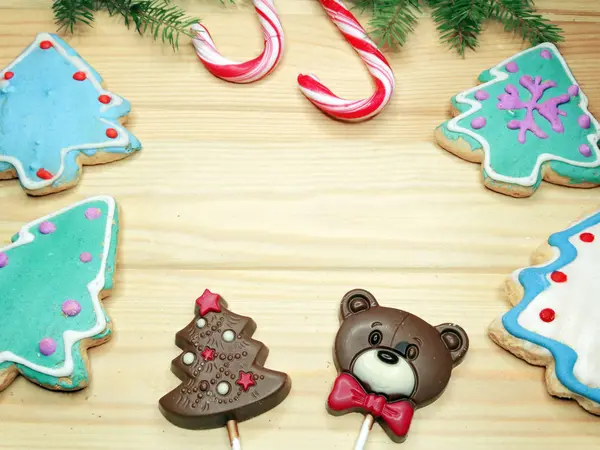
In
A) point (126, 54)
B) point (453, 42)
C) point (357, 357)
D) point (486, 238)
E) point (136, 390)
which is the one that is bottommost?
point (136, 390)

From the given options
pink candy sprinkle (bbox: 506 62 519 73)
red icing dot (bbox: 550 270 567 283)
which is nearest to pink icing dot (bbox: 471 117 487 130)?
pink candy sprinkle (bbox: 506 62 519 73)

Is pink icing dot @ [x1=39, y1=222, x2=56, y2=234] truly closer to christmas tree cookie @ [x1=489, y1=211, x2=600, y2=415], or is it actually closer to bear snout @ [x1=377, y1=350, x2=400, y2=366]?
bear snout @ [x1=377, y1=350, x2=400, y2=366]

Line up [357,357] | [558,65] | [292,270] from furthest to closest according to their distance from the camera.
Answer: [558,65], [292,270], [357,357]

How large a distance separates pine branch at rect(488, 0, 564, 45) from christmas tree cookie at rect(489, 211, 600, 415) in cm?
56

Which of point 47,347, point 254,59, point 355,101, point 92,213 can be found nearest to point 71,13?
point 254,59

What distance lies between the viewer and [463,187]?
1486 millimetres

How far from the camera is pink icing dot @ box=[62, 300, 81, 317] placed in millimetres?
1243

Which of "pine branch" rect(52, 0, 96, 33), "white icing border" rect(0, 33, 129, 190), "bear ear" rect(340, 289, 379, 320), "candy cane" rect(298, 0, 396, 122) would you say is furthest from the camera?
"pine branch" rect(52, 0, 96, 33)

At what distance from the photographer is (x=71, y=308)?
1.25 metres

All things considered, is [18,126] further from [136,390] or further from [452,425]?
[452,425]

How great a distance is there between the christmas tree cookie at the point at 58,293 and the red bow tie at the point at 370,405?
0.43 meters

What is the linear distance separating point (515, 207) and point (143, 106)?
851 millimetres

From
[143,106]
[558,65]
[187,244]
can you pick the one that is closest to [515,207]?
[558,65]

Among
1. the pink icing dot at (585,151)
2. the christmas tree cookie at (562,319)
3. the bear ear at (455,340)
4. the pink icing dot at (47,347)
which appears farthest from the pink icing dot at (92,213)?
the pink icing dot at (585,151)
